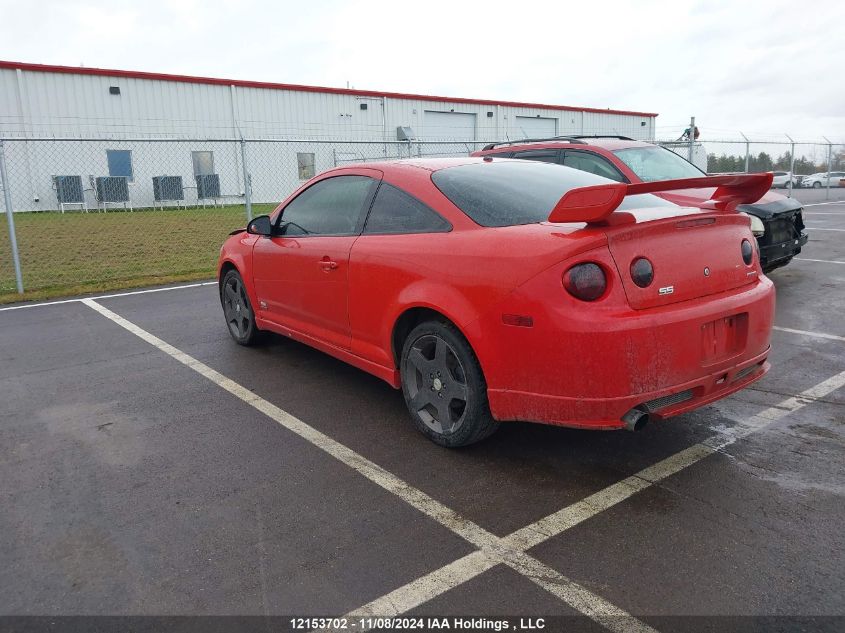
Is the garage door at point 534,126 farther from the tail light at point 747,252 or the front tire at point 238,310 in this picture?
the tail light at point 747,252

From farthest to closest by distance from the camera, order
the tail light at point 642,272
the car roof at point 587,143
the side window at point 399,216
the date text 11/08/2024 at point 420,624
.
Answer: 1. the car roof at point 587,143
2. the side window at point 399,216
3. the tail light at point 642,272
4. the date text 11/08/2024 at point 420,624

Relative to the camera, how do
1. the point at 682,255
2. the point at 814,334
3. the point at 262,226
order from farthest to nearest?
1. the point at 814,334
2. the point at 262,226
3. the point at 682,255

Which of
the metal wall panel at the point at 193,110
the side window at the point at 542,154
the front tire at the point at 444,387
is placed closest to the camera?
the front tire at the point at 444,387

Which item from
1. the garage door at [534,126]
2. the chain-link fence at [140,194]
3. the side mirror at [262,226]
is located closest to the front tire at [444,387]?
the side mirror at [262,226]

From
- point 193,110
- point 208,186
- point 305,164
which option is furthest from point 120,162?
point 305,164

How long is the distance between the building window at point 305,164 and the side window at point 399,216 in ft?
72.6

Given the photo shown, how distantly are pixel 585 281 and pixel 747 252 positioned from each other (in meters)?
1.16

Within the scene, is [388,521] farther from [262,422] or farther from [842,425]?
[842,425]

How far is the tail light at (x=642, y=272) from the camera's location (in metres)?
3.04

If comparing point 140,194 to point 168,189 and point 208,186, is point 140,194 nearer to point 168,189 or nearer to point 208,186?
point 168,189

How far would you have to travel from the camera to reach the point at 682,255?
321 centimetres

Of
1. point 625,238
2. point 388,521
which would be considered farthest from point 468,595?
point 625,238

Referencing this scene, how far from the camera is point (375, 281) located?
155 inches

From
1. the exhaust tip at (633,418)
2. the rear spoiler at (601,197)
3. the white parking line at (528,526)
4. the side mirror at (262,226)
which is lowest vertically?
the white parking line at (528,526)
